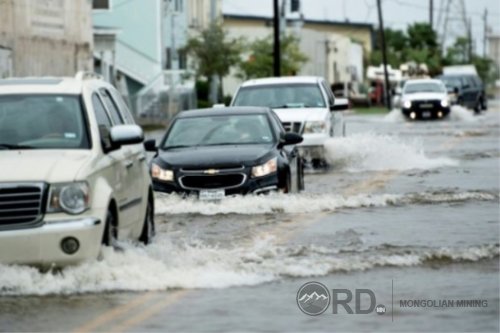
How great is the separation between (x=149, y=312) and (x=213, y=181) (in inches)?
354

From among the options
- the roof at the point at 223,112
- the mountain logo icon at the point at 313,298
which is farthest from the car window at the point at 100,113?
the roof at the point at 223,112

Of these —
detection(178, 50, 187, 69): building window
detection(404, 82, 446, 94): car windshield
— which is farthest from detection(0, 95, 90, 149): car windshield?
detection(178, 50, 187, 69): building window

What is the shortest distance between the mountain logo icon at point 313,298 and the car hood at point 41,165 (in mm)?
2030

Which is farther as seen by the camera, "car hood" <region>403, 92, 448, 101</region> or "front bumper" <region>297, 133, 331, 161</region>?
"car hood" <region>403, 92, 448, 101</region>

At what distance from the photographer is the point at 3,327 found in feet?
35.7

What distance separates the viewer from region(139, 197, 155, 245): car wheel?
15.5 m

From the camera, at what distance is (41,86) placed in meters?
14.4

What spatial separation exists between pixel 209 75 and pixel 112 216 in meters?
56.5

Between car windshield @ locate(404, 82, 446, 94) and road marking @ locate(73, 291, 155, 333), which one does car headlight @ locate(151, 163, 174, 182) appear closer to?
road marking @ locate(73, 291, 155, 333)

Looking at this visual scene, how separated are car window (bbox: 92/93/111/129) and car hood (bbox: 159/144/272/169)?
5.41 metres

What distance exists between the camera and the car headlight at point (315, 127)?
1149 inches

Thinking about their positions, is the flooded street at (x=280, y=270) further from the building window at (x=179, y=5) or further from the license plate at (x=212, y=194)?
the building window at (x=179, y=5)

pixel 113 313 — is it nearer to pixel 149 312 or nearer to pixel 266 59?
pixel 149 312

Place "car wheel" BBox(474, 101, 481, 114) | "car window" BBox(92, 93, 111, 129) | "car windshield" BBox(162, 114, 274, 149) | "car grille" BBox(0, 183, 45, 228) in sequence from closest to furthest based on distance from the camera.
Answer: "car grille" BBox(0, 183, 45, 228), "car window" BBox(92, 93, 111, 129), "car windshield" BBox(162, 114, 274, 149), "car wheel" BBox(474, 101, 481, 114)
